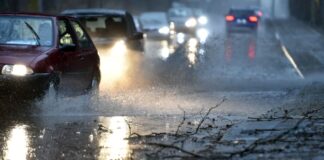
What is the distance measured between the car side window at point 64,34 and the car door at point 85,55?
25 cm

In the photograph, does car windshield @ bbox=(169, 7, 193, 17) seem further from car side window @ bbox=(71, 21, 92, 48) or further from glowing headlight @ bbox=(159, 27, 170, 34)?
car side window @ bbox=(71, 21, 92, 48)

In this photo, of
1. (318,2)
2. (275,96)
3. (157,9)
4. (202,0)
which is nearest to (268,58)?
(275,96)

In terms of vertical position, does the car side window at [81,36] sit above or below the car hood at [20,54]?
below

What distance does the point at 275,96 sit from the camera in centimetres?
1314

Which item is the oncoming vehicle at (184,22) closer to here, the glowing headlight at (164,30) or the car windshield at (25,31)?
the glowing headlight at (164,30)

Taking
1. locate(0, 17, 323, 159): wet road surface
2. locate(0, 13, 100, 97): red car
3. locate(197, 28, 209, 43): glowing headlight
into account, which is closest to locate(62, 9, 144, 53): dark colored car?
locate(0, 17, 323, 159): wet road surface

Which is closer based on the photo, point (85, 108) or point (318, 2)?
point (85, 108)

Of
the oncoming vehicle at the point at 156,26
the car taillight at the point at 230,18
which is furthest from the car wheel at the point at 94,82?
the car taillight at the point at 230,18

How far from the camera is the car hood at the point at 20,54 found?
1007 centimetres

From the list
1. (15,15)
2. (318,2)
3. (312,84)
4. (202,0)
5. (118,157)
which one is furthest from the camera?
(202,0)

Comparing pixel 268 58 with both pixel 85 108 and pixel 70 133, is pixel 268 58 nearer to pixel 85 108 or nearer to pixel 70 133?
pixel 85 108

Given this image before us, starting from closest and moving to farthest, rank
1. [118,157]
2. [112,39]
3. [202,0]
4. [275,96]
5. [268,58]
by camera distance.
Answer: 1. [118,157]
2. [275,96]
3. [112,39]
4. [268,58]
5. [202,0]

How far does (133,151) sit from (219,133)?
3.77 ft

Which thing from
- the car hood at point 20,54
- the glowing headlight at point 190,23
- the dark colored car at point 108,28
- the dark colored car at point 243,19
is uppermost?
the car hood at point 20,54
